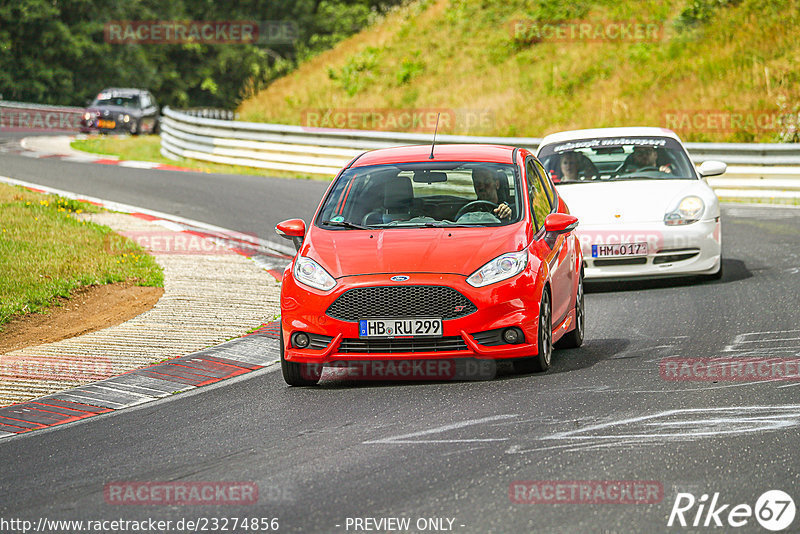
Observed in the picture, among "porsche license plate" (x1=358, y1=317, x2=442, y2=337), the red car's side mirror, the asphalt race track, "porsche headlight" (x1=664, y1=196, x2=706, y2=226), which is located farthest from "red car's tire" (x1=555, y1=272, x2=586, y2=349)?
"porsche headlight" (x1=664, y1=196, x2=706, y2=226)

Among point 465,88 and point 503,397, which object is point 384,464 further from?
point 465,88

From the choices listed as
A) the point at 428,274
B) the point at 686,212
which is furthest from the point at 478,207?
the point at 686,212

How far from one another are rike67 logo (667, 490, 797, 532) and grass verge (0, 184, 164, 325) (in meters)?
7.56

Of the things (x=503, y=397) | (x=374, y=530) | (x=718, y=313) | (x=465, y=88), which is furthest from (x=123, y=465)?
(x=465, y=88)

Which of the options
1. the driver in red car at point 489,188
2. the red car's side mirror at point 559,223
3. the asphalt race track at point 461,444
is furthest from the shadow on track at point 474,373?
the driver in red car at point 489,188

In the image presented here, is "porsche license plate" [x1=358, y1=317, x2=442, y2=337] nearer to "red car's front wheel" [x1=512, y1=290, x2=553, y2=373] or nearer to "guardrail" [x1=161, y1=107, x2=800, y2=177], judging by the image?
"red car's front wheel" [x1=512, y1=290, x2=553, y2=373]

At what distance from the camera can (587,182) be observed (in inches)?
515

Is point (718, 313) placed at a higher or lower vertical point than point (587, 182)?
lower

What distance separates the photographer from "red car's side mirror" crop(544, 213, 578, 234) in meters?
8.81

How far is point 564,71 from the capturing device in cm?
3127

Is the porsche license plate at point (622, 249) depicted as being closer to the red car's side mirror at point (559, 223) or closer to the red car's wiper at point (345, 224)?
the red car's side mirror at point (559, 223)

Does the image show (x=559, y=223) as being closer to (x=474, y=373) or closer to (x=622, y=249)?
(x=474, y=373)

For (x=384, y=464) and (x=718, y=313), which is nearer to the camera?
(x=384, y=464)

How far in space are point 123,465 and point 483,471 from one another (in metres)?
1.95
